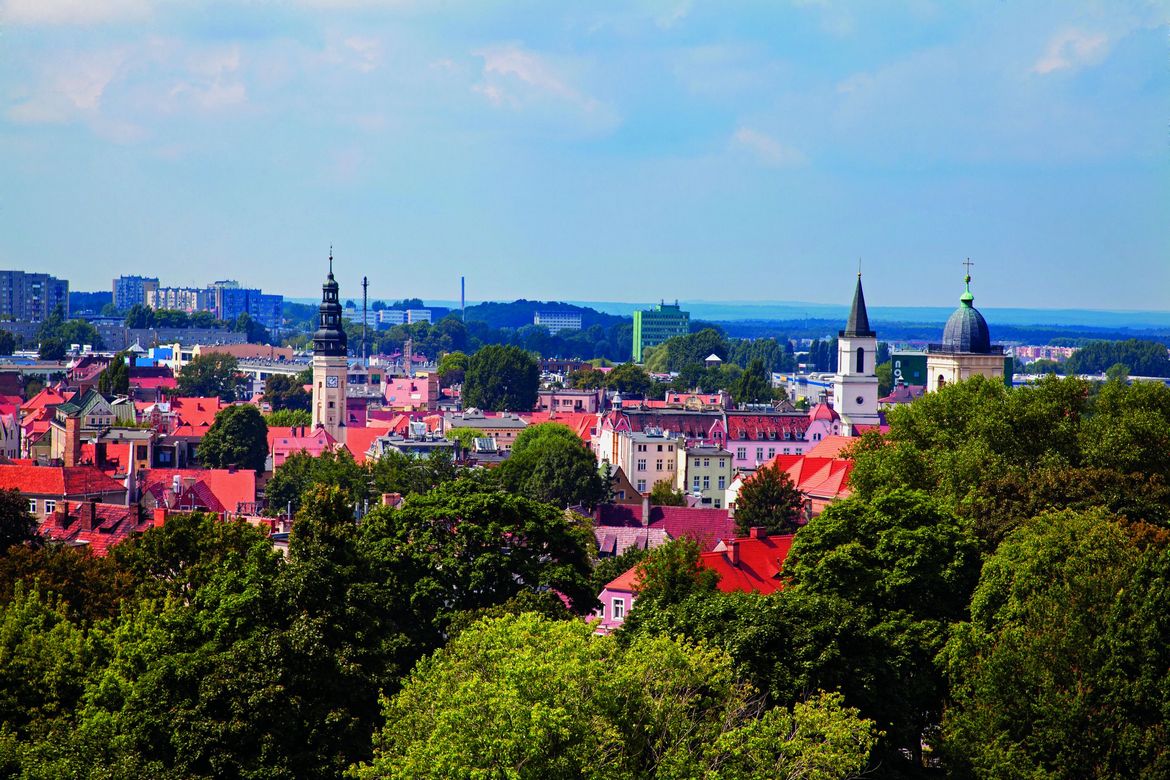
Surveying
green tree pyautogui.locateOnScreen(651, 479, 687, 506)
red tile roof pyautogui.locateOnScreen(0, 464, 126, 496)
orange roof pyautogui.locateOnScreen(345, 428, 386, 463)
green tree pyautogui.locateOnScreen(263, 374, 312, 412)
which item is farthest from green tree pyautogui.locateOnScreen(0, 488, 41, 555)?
green tree pyautogui.locateOnScreen(263, 374, 312, 412)

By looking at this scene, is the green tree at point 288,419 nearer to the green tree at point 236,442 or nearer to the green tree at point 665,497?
the green tree at point 236,442

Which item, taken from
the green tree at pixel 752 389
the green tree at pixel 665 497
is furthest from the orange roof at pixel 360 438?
the green tree at pixel 752 389

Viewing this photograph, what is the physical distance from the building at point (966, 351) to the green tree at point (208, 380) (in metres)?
92.4

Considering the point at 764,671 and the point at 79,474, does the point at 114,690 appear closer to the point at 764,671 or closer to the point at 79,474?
the point at 764,671

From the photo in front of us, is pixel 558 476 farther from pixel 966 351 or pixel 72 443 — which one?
pixel 966 351

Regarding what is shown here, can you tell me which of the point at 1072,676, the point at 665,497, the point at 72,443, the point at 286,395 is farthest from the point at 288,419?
the point at 1072,676

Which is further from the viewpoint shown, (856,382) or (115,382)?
(115,382)

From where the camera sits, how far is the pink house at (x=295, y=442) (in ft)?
390

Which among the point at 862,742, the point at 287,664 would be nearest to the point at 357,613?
the point at 287,664

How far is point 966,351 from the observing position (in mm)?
113188

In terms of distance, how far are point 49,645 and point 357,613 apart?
20.9 ft

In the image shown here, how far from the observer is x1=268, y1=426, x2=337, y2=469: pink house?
118750 millimetres

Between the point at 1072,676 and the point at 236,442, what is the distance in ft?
277

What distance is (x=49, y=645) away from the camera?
37344 mm
